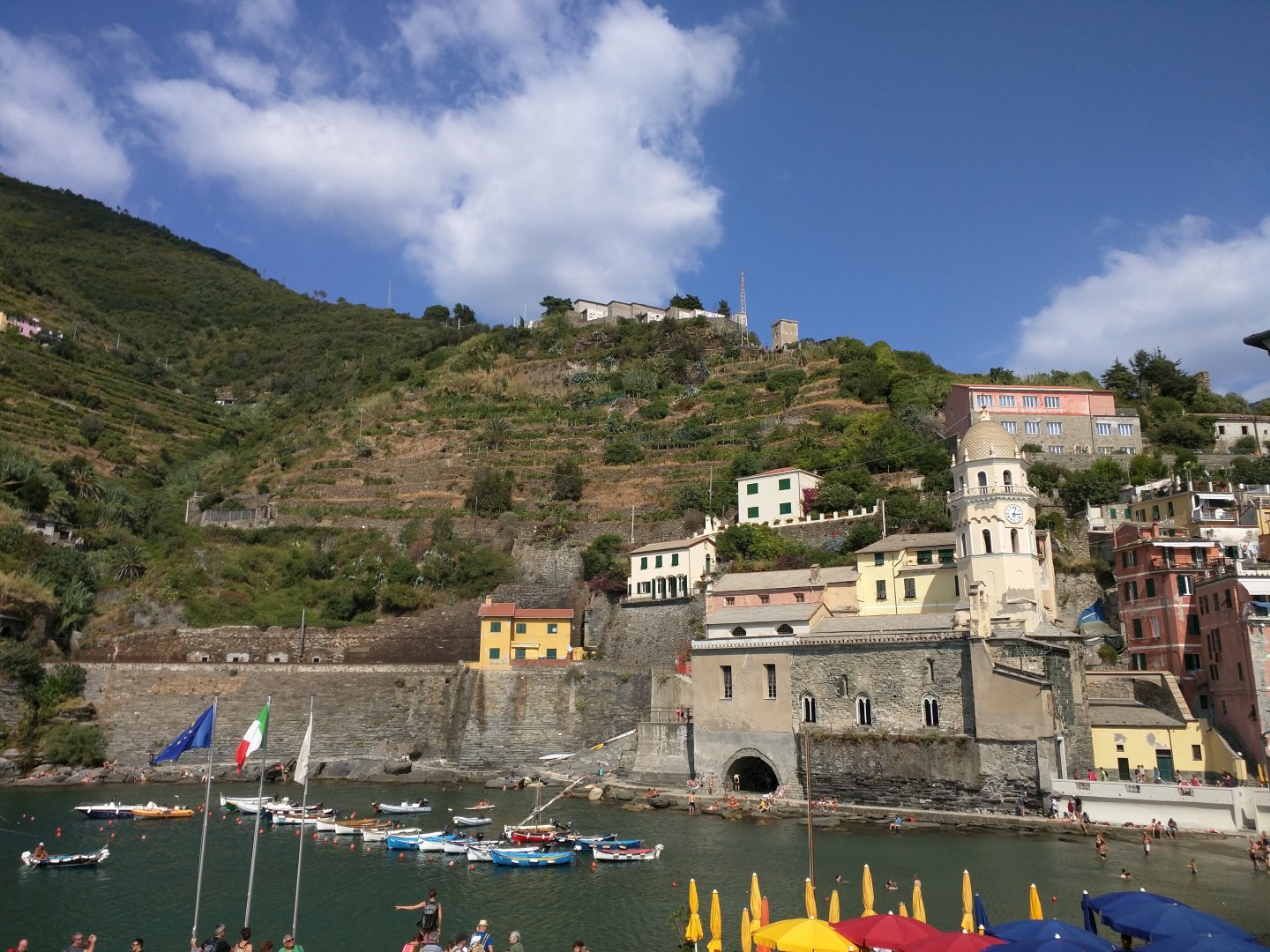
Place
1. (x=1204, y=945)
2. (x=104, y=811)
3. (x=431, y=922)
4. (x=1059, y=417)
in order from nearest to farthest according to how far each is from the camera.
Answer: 1. (x=1204, y=945)
2. (x=431, y=922)
3. (x=104, y=811)
4. (x=1059, y=417)

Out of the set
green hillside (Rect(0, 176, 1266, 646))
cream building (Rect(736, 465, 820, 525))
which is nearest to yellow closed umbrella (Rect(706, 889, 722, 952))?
green hillside (Rect(0, 176, 1266, 646))

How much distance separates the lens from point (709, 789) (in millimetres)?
43656

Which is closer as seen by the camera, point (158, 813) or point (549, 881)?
point (549, 881)

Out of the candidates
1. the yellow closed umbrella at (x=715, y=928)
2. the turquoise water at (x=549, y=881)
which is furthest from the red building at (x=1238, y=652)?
the yellow closed umbrella at (x=715, y=928)

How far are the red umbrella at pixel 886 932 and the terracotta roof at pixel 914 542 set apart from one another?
103 feet

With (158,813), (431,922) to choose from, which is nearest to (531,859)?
(431,922)

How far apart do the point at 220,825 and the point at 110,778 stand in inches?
569

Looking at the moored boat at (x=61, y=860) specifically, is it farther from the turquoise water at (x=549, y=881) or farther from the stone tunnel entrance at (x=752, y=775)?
the stone tunnel entrance at (x=752, y=775)

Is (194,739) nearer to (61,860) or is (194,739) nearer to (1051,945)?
(61,860)

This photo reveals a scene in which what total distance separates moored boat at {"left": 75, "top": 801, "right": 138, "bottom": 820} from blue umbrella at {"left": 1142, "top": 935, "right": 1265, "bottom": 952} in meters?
Answer: 39.4

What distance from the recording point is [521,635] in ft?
188

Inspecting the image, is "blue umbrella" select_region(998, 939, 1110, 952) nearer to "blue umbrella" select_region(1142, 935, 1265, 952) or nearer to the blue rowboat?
Result: "blue umbrella" select_region(1142, 935, 1265, 952)

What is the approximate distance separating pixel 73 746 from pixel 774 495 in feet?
147

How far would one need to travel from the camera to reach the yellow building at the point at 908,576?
46.5 m
